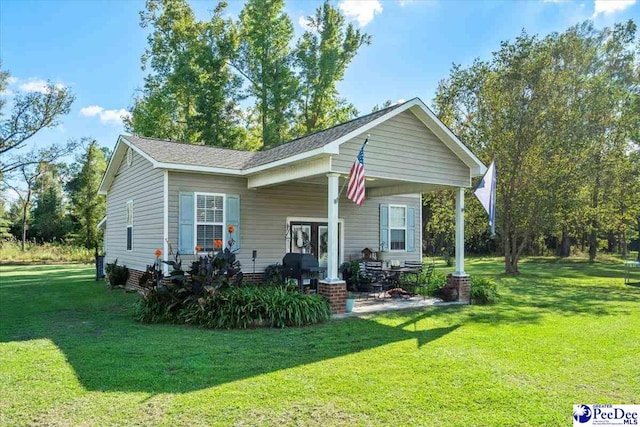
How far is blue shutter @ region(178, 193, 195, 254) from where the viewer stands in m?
10.7

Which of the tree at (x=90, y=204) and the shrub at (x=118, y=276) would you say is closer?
the shrub at (x=118, y=276)

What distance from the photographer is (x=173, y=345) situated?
6.45 meters

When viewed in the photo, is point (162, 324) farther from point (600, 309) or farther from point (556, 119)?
point (556, 119)

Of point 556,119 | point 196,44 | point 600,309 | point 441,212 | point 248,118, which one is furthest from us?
point 248,118

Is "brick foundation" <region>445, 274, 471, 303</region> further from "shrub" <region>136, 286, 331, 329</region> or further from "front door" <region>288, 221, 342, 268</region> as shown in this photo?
"shrub" <region>136, 286, 331, 329</region>

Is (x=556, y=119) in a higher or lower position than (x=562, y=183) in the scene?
higher

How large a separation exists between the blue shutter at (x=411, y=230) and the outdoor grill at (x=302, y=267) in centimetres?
503

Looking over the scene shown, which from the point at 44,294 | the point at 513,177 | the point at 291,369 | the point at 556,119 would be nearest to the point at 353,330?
the point at 291,369

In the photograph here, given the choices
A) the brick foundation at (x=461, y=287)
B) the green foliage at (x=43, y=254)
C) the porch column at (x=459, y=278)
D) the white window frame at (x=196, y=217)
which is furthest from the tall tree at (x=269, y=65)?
the brick foundation at (x=461, y=287)

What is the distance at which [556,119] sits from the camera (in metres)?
18.0

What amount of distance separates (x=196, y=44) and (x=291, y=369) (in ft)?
81.6

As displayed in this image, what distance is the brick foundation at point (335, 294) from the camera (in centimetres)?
885

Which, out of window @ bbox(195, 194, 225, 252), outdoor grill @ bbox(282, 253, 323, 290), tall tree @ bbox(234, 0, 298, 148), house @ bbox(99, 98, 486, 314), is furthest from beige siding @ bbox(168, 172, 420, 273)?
tall tree @ bbox(234, 0, 298, 148)

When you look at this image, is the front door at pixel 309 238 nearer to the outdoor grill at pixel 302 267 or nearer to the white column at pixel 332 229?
the outdoor grill at pixel 302 267
